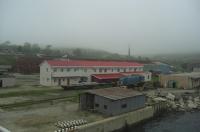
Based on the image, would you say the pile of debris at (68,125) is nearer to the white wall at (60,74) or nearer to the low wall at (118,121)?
the low wall at (118,121)

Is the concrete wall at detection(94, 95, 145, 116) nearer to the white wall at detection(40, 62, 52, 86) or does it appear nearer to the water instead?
the water

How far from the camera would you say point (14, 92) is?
123ft

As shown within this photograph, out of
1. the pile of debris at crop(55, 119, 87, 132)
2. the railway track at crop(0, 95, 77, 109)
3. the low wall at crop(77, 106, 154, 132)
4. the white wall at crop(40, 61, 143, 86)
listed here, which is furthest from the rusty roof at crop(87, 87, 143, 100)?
the white wall at crop(40, 61, 143, 86)

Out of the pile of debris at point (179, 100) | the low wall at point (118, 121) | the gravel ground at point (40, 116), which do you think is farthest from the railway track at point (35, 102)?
the pile of debris at point (179, 100)

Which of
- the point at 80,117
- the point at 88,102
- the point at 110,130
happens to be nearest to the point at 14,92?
the point at 88,102

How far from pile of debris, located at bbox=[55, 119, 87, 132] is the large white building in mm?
23949

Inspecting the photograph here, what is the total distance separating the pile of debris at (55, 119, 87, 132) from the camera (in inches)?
814

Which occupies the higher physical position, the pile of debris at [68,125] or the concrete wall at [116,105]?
the concrete wall at [116,105]

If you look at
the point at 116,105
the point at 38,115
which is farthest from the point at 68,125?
the point at 116,105

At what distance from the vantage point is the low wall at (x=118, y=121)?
22.1 m

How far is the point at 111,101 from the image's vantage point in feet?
85.1

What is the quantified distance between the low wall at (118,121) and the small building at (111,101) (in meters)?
0.71

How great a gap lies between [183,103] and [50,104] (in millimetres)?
18925

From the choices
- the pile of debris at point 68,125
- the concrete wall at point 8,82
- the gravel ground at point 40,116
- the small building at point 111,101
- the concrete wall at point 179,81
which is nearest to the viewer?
the pile of debris at point 68,125
